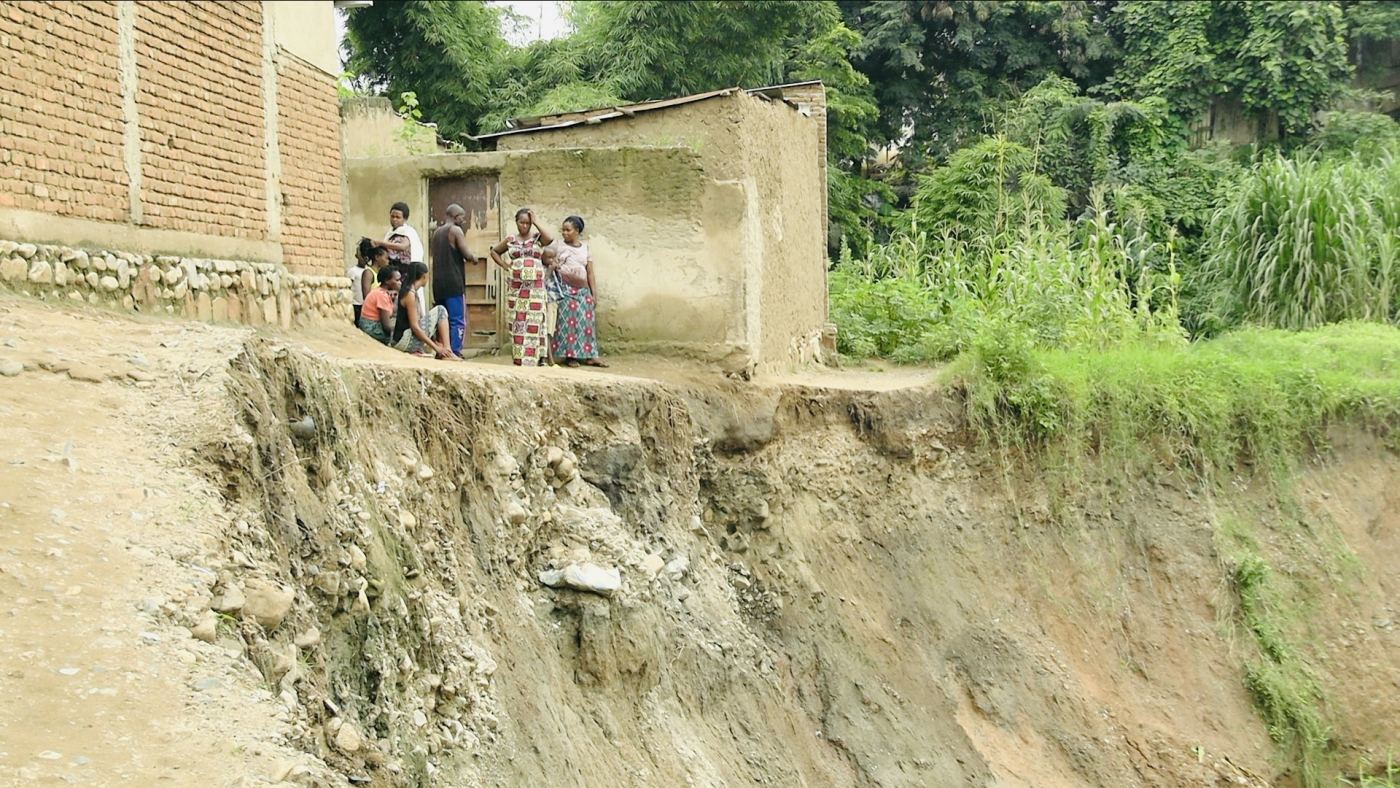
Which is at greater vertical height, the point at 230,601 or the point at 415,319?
the point at 415,319

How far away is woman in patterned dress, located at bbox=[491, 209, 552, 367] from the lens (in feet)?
31.0

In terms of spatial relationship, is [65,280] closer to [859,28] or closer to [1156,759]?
[1156,759]

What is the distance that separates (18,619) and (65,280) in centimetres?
307

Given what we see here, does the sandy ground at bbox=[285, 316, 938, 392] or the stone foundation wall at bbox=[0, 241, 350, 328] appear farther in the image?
the sandy ground at bbox=[285, 316, 938, 392]

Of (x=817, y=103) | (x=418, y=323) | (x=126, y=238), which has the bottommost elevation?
(x=418, y=323)

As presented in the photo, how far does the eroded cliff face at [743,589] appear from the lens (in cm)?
484

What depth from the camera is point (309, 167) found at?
8414 mm

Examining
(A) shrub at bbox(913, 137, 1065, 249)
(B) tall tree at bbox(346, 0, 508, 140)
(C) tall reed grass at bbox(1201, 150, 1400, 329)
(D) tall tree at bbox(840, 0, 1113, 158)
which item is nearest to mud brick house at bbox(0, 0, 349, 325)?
(B) tall tree at bbox(346, 0, 508, 140)

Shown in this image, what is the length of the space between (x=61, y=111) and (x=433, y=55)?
11.2 metres

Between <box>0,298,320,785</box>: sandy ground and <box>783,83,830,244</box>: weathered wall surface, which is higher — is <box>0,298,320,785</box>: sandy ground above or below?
below

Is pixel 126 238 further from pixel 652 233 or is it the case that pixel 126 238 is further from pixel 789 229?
pixel 789 229

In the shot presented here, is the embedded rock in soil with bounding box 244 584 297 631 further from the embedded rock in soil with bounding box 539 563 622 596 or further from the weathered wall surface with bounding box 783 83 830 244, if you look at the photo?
the weathered wall surface with bounding box 783 83 830 244

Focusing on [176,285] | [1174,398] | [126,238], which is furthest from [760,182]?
[126,238]

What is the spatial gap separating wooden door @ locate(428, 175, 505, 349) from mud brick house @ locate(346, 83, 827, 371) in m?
0.01
